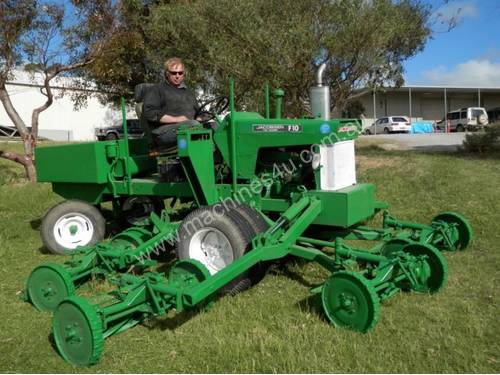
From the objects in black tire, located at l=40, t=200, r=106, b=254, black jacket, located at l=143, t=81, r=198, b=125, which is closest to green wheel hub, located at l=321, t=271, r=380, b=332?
black jacket, located at l=143, t=81, r=198, b=125

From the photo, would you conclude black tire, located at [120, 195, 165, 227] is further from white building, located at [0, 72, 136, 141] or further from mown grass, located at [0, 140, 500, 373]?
white building, located at [0, 72, 136, 141]

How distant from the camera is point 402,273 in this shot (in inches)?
148

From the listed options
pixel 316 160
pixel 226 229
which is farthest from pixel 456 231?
pixel 226 229

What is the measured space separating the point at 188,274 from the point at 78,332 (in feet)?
2.92

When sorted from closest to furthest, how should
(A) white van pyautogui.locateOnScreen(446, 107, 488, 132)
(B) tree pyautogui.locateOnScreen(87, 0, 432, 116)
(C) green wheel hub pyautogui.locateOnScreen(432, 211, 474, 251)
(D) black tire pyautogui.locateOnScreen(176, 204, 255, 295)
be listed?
(D) black tire pyautogui.locateOnScreen(176, 204, 255, 295), (C) green wheel hub pyautogui.locateOnScreen(432, 211, 474, 251), (B) tree pyautogui.locateOnScreen(87, 0, 432, 116), (A) white van pyautogui.locateOnScreen(446, 107, 488, 132)

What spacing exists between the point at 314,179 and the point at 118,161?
2354mm

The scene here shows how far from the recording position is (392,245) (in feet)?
14.8

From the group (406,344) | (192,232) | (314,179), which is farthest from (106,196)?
(406,344)

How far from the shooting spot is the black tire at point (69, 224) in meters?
5.74

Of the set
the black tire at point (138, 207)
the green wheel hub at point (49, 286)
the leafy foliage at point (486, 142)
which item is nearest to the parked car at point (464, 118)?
the leafy foliage at point (486, 142)

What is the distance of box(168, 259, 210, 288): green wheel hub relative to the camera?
3697 millimetres

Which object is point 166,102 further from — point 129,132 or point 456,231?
point 129,132

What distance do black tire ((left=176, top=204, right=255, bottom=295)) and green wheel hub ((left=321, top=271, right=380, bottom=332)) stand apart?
82cm

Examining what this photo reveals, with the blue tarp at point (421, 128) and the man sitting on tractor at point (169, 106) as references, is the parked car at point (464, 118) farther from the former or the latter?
the man sitting on tractor at point (169, 106)
